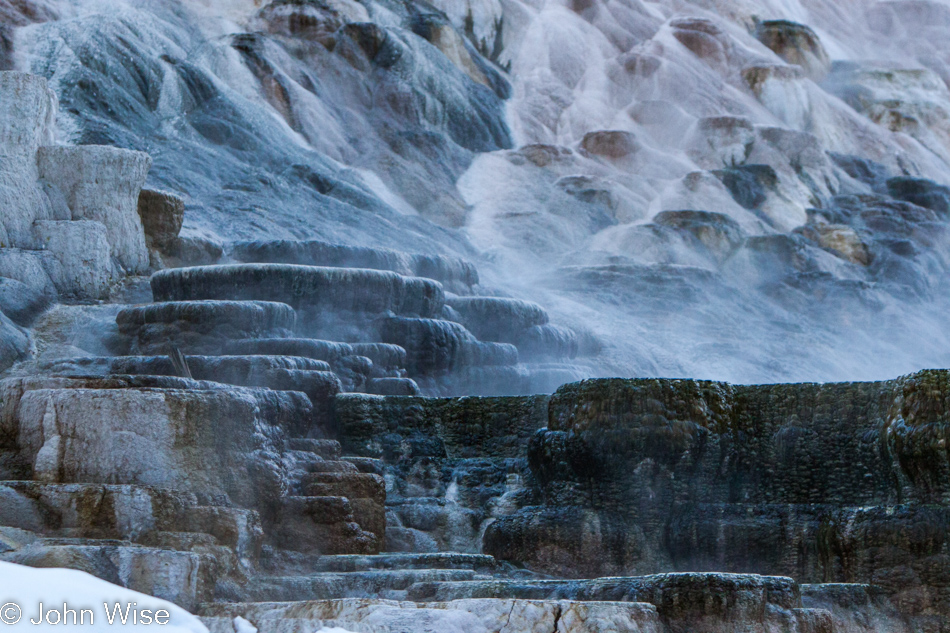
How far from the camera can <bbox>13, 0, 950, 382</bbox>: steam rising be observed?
877 inches

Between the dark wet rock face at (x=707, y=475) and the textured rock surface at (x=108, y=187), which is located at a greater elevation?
the textured rock surface at (x=108, y=187)

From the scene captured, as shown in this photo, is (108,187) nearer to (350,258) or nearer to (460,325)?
(350,258)

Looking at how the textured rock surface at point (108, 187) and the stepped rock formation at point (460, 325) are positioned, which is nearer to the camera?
the stepped rock formation at point (460, 325)

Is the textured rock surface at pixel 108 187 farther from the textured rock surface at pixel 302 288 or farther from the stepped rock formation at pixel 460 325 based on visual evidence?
the textured rock surface at pixel 302 288

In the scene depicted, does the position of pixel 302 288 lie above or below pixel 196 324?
above

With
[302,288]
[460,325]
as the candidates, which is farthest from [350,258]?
[460,325]

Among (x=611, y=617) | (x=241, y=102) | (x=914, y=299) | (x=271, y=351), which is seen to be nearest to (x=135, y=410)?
(x=611, y=617)

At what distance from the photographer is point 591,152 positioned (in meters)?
32.9

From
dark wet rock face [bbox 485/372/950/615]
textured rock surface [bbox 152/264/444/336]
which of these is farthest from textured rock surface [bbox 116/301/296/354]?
dark wet rock face [bbox 485/372/950/615]

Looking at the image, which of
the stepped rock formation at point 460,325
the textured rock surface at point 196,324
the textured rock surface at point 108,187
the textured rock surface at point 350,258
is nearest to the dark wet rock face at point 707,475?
the stepped rock formation at point 460,325

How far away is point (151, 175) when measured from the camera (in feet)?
66.9

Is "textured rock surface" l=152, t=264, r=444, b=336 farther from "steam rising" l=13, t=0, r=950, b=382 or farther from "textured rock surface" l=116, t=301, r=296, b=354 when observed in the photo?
"steam rising" l=13, t=0, r=950, b=382

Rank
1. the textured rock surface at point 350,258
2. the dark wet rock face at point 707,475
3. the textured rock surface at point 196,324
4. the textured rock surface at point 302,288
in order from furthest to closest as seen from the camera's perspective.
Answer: the textured rock surface at point 350,258 → the textured rock surface at point 302,288 → the textured rock surface at point 196,324 → the dark wet rock face at point 707,475

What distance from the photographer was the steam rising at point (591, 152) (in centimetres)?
2227
